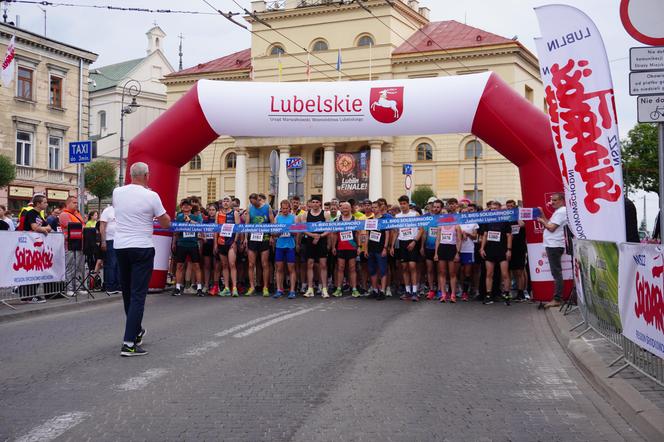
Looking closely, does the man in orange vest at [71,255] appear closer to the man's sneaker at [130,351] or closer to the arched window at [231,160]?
the man's sneaker at [130,351]

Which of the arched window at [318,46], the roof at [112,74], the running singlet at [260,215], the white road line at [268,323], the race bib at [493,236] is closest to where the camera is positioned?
the white road line at [268,323]

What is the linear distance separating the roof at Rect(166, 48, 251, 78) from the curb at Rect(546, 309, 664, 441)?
57057 mm

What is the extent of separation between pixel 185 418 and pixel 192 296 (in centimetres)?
970

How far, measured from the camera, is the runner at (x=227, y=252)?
14664 millimetres

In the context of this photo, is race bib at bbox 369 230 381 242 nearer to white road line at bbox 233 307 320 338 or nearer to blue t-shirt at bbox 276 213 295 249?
blue t-shirt at bbox 276 213 295 249

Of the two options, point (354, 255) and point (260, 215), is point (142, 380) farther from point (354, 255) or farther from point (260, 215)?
point (260, 215)

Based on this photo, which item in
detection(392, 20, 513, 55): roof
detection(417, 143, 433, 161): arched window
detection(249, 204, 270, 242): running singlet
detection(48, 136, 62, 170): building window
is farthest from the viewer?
detection(417, 143, 433, 161): arched window

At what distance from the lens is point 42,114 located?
43938 millimetres

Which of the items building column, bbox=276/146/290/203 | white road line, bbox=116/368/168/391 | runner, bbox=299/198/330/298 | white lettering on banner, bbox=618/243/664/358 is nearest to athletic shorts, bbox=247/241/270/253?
runner, bbox=299/198/330/298

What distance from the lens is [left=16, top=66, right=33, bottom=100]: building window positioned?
42562 millimetres

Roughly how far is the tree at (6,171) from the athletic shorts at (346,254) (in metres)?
28.9

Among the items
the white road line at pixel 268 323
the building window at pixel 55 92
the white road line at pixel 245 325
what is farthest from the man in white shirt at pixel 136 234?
the building window at pixel 55 92

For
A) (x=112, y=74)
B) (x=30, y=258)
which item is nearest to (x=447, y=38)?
(x=112, y=74)

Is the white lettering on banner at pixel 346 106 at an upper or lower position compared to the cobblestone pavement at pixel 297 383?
upper
